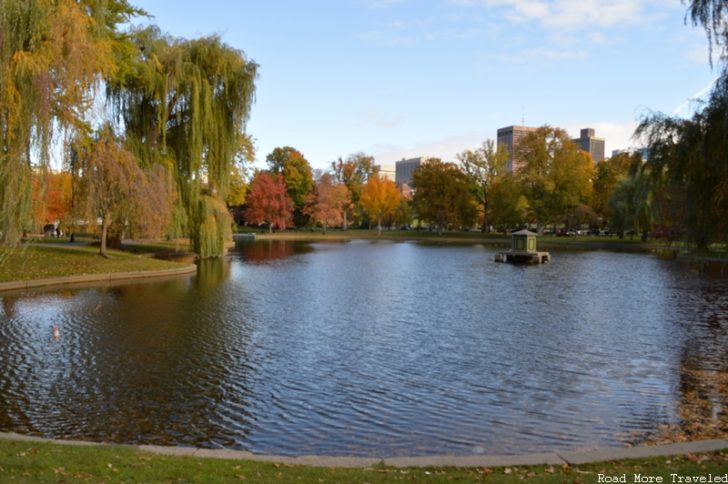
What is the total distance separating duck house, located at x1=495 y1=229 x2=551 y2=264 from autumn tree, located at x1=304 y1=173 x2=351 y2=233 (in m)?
51.5

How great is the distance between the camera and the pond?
8.30 m

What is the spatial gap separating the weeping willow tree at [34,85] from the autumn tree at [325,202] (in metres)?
75.8

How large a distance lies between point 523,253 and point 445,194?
170ft

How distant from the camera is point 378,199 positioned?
A: 10112cm

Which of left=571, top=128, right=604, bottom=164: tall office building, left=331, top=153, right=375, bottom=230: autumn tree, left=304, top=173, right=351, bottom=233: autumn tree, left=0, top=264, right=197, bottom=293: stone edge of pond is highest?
left=571, top=128, right=604, bottom=164: tall office building

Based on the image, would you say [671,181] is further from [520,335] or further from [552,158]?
[552,158]

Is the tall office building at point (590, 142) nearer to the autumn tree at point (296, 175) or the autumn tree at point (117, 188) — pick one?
the autumn tree at point (296, 175)

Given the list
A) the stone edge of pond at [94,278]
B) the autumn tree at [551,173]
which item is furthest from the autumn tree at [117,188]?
the autumn tree at [551,173]

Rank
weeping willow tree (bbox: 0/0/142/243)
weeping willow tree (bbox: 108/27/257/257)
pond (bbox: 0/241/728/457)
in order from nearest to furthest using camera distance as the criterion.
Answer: pond (bbox: 0/241/728/457) → weeping willow tree (bbox: 0/0/142/243) → weeping willow tree (bbox: 108/27/257/257)

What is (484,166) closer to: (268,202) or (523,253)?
(268,202)

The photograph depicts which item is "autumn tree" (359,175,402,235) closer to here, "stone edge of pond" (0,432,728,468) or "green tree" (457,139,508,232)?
"green tree" (457,139,508,232)

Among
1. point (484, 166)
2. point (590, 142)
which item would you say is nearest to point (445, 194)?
point (484, 166)

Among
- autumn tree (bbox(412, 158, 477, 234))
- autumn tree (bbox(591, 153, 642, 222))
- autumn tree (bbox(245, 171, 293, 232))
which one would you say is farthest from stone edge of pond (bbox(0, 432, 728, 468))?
autumn tree (bbox(412, 158, 477, 234))

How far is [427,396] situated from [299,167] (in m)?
91.6
